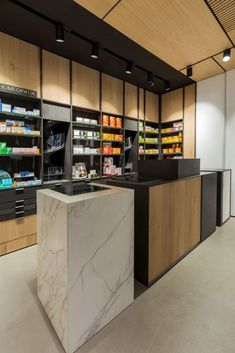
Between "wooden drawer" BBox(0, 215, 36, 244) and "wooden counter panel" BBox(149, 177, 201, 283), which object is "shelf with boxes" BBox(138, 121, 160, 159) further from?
"wooden drawer" BBox(0, 215, 36, 244)

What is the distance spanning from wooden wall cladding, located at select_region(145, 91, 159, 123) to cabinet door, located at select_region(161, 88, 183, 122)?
187 millimetres

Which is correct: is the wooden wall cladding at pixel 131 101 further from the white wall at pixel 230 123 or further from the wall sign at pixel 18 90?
the wall sign at pixel 18 90

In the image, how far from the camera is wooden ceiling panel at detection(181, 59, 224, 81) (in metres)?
4.11

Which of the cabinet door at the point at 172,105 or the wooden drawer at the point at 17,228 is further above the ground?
the cabinet door at the point at 172,105

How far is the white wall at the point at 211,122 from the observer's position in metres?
4.66

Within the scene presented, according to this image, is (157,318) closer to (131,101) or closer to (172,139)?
(131,101)

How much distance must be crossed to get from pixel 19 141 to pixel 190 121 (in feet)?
13.5

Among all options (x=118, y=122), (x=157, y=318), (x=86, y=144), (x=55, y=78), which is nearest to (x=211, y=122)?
(x=118, y=122)

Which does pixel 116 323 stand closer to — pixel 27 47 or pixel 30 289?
pixel 30 289

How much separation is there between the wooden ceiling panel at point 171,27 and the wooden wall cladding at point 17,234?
320cm

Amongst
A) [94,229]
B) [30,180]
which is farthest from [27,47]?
[94,229]

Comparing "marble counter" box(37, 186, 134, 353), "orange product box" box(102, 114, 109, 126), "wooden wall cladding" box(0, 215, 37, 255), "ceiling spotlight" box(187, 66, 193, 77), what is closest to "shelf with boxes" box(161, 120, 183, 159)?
"ceiling spotlight" box(187, 66, 193, 77)

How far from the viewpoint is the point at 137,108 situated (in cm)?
518

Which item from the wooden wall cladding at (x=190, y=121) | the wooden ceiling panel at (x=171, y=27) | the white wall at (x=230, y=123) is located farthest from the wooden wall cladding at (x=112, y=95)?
the white wall at (x=230, y=123)
